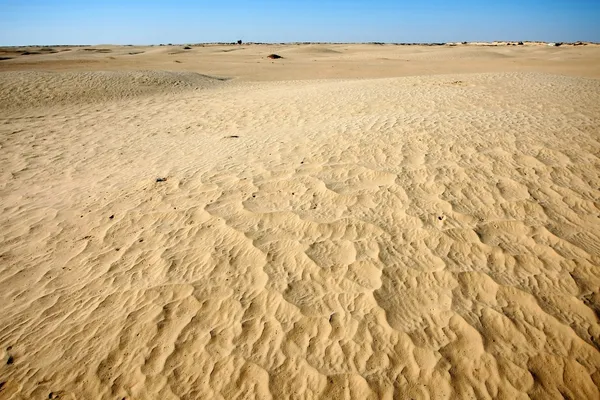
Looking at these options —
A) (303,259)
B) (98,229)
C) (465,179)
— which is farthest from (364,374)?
(98,229)

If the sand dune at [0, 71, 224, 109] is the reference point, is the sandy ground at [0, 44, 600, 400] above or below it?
below

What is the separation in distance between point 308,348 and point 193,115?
27.3ft

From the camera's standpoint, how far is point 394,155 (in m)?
4.85

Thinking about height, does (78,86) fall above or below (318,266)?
above

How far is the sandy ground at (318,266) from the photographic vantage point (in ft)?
7.57

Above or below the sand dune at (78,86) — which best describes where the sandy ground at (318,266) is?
below

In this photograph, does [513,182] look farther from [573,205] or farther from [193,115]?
[193,115]

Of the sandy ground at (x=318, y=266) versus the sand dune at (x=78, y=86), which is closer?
the sandy ground at (x=318, y=266)

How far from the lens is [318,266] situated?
3.09 m

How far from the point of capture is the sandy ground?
2.31 metres

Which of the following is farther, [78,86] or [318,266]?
[78,86]

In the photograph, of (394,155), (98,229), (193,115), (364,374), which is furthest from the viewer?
(193,115)

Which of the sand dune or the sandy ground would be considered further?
the sand dune

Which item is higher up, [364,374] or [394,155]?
[394,155]
